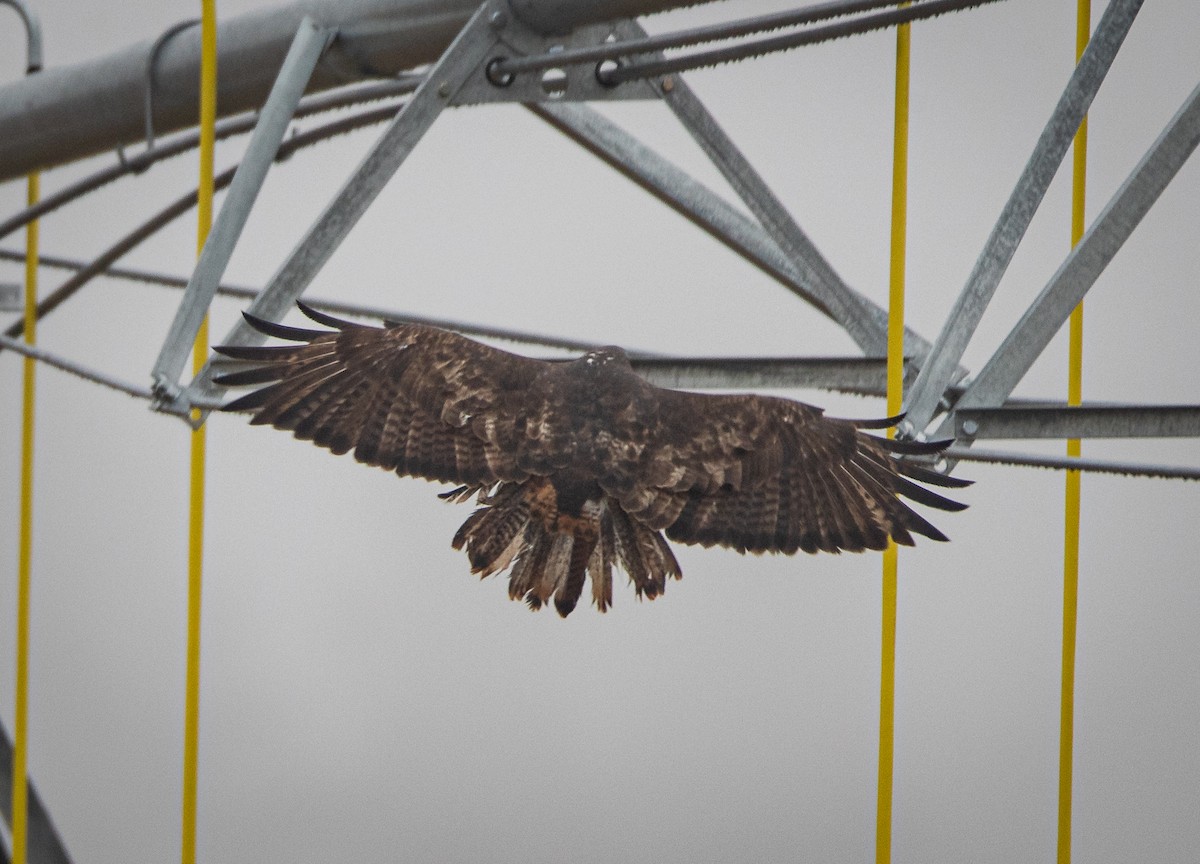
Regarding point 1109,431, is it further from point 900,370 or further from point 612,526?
point 612,526

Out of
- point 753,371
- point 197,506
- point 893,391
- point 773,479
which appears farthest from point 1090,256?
point 197,506

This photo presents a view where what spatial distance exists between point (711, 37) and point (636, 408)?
0.87 meters

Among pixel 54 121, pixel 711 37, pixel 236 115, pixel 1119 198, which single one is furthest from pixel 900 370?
pixel 54 121

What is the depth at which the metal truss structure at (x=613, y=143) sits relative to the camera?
2.82 metres

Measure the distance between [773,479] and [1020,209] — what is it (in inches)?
27.7

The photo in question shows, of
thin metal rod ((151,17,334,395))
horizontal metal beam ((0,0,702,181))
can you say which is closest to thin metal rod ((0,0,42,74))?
horizontal metal beam ((0,0,702,181))

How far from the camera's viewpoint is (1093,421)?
2789 millimetres

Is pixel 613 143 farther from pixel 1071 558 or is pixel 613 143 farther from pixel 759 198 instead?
pixel 1071 558

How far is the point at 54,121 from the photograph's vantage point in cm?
456

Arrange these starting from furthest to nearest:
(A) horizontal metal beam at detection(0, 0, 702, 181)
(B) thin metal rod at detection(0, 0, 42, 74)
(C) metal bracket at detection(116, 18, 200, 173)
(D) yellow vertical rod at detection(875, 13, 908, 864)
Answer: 1. (B) thin metal rod at detection(0, 0, 42, 74)
2. (C) metal bracket at detection(116, 18, 200, 173)
3. (A) horizontal metal beam at detection(0, 0, 702, 181)
4. (D) yellow vertical rod at detection(875, 13, 908, 864)

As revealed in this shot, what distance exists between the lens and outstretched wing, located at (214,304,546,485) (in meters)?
2.89

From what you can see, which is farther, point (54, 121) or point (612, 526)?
point (54, 121)

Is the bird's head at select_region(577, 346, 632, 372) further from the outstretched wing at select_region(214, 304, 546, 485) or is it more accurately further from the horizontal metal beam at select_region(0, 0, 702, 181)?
the horizontal metal beam at select_region(0, 0, 702, 181)

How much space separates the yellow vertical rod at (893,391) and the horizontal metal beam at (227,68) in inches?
21.1
